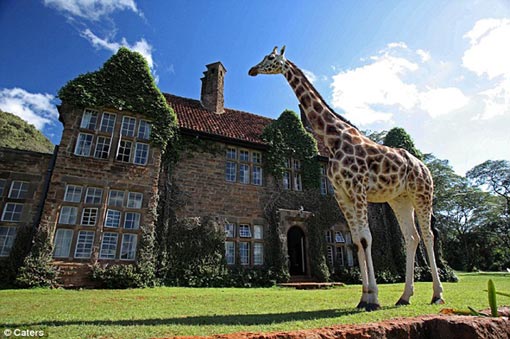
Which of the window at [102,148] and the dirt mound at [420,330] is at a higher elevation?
the window at [102,148]

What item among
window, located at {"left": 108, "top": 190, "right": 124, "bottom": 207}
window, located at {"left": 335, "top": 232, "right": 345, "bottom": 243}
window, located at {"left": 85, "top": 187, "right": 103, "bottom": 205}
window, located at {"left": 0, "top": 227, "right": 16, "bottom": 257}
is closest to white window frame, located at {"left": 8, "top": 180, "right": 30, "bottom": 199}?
window, located at {"left": 0, "top": 227, "right": 16, "bottom": 257}

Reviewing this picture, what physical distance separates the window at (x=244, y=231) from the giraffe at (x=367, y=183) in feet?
24.8

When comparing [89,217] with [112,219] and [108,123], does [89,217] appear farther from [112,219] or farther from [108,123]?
[108,123]

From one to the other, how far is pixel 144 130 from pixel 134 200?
310cm

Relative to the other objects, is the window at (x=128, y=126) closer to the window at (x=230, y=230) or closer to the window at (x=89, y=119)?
the window at (x=89, y=119)

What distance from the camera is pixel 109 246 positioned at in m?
10.5

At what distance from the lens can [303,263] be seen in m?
14.1

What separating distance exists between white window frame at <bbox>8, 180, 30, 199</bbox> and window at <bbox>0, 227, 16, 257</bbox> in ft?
3.74

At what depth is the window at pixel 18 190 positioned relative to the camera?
33.8 feet

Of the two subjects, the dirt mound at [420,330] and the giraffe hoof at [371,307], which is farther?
the giraffe hoof at [371,307]

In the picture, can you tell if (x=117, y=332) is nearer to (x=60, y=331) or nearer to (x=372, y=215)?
(x=60, y=331)

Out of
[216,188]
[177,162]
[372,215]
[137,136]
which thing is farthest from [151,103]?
[372,215]

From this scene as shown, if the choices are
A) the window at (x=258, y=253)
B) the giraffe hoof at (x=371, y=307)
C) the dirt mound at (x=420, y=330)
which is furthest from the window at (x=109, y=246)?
the dirt mound at (x=420, y=330)

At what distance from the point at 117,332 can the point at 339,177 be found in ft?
14.7
